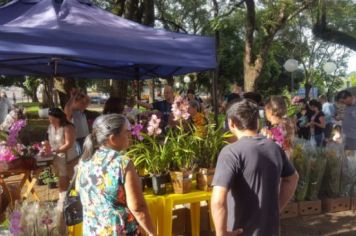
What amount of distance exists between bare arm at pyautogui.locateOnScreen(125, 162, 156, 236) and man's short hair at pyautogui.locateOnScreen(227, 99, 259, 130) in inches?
23.6

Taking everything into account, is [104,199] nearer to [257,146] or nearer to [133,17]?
[257,146]

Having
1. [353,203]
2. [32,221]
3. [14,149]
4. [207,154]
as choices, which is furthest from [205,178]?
[353,203]

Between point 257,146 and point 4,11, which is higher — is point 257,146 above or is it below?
below

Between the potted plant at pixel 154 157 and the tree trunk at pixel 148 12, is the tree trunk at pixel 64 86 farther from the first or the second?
the potted plant at pixel 154 157

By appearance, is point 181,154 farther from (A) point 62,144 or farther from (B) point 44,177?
(B) point 44,177

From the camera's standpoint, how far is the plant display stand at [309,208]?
5150 mm

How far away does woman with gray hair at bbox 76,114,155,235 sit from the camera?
2332mm

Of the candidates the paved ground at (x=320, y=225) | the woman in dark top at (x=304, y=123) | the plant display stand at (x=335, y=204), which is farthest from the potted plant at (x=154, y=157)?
the woman in dark top at (x=304, y=123)

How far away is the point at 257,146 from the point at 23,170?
10.6 ft

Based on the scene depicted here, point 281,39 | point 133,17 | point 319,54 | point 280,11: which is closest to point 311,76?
point 319,54

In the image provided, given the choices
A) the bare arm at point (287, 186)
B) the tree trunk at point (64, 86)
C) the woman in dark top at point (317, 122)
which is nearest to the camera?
the bare arm at point (287, 186)

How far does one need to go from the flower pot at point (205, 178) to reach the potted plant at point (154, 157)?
0.97 ft

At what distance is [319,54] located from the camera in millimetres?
33875

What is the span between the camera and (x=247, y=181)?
229 centimetres
